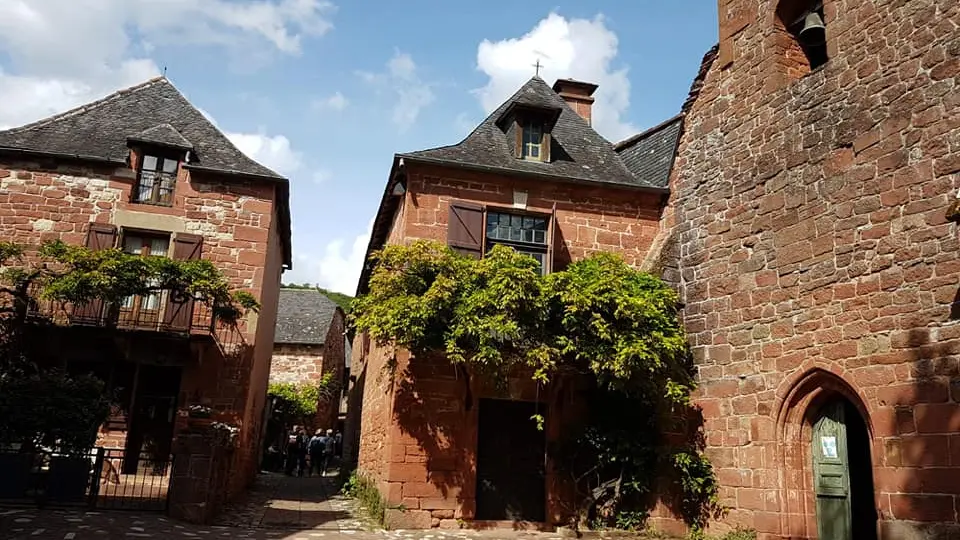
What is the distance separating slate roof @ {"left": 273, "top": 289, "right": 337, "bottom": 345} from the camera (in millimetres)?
27219

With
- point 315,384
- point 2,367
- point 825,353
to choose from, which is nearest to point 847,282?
point 825,353

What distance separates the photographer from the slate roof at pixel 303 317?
27.2 meters

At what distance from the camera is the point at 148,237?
44.0 ft

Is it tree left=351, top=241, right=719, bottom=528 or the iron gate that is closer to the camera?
the iron gate

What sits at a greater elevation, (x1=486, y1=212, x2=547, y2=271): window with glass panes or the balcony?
(x1=486, y1=212, x2=547, y2=271): window with glass panes

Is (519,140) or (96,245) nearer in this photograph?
(96,245)

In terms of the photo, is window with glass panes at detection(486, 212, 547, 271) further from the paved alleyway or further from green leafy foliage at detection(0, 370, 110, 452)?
green leafy foliage at detection(0, 370, 110, 452)

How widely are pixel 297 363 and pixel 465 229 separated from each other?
55.6ft

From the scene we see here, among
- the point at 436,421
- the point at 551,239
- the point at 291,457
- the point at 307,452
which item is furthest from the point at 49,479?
the point at 307,452

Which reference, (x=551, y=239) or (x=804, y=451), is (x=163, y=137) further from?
(x=804, y=451)

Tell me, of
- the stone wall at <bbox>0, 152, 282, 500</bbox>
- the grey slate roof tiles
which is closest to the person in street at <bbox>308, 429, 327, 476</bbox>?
the stone wall at <bbox>0, 152, 282, 500</bbox>

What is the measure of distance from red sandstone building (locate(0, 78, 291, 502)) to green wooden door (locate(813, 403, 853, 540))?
29.8ft

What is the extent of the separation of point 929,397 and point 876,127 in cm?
320

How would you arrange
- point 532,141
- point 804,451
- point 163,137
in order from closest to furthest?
point 804,451 → point 532,141 → point 163,137
